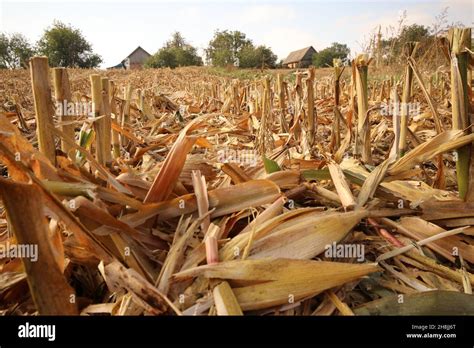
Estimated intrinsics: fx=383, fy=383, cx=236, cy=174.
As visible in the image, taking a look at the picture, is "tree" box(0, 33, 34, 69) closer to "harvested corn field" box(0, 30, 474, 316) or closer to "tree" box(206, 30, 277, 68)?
"tree" box(206, 30, 277, 68)

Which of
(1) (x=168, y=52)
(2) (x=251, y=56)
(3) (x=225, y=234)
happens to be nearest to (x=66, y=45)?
(1) (x=168, y=52)

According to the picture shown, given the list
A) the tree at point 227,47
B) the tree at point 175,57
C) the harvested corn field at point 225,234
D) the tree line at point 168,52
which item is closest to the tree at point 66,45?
the tree line at point 168,52

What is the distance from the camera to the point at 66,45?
1494 inches

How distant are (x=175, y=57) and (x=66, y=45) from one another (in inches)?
421

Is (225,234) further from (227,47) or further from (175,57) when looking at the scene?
(175,57)

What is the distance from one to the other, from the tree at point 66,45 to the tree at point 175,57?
6.49 m

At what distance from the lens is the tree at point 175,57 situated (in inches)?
1571

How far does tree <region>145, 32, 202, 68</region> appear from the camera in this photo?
39.9 metres

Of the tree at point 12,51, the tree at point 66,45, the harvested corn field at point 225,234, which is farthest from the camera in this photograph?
the tree at point 66,45

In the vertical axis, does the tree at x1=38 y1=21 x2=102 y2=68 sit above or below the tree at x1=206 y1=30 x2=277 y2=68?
above

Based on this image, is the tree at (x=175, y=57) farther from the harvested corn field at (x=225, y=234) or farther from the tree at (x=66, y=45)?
the harvested corn field at (x=225, y=234)

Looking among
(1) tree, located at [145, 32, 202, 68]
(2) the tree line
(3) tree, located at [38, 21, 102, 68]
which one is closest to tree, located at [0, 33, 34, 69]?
(2) the tree line

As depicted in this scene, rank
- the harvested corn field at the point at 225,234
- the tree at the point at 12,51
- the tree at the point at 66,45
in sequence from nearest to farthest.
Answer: the harvested corn field at the point at 225,234 → the tree at the point at 12,51 → the tree at the point at 66,45
